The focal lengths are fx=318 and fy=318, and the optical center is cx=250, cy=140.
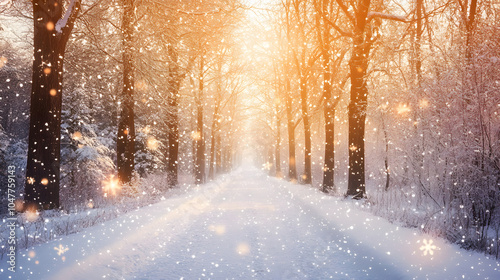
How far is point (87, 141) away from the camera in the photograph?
18000 millimetres

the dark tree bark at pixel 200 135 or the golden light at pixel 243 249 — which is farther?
the dark tree bark at pixel 200 135

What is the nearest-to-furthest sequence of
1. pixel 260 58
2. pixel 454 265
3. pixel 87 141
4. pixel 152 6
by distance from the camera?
pixel 454 265 < pixel 152 6 < pixel 87 141 < pixel 260 58

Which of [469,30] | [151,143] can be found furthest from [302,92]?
[469,30]

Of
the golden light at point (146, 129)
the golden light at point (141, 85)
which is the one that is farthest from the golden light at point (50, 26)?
the golden light at point (146, 129)

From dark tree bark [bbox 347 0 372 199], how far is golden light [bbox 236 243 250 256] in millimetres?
7039

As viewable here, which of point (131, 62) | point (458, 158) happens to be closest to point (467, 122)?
point (458, 158)

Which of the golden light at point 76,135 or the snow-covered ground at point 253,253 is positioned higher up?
the golden light at point 76,135

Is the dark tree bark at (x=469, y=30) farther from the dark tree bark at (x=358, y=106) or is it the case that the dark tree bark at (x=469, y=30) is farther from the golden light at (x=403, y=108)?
the dark tree bark at (x=358, y=106)

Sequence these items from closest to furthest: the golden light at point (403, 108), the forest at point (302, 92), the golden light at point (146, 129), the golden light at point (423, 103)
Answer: the forest at point (302, 92) → the golden light at point (423, 103) → the golden light at point (403, 108) → the golden light at point (146, 129)

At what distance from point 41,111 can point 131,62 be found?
495 centimetres

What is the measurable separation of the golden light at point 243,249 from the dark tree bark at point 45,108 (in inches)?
213

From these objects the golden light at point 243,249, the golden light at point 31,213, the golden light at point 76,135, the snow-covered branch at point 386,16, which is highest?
the snow-covered branch at point 386,16

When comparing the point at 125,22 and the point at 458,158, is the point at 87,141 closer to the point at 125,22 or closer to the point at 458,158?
the point at 125,22

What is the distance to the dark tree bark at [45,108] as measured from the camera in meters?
8.03
